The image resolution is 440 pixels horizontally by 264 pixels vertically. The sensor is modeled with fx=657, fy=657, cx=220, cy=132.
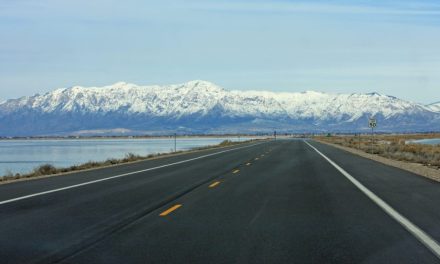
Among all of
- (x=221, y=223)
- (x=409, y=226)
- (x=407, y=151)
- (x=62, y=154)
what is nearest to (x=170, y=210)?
(x=221, y=223)

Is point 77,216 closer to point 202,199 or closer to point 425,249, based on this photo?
point 202,199

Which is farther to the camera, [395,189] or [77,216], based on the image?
[395,189]

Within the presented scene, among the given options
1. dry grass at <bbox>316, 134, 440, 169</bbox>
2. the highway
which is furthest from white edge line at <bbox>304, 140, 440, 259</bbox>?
dry grass at <bbox>316, 134, 440, 169</bbox>

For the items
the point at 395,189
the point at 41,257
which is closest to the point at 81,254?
the point at 41,257

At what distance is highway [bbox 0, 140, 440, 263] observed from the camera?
845 cm

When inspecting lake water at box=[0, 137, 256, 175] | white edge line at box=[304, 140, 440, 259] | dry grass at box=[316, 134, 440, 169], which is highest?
white edge line at box=[304, 140, 440, 259]

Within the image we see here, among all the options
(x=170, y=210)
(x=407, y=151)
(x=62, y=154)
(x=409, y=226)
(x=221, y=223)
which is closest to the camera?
(x=409, y=226)

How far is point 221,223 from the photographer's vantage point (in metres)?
11.0

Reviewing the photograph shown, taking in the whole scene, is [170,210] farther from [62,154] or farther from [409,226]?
[62,154]

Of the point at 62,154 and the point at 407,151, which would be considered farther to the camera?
the point at 62,154

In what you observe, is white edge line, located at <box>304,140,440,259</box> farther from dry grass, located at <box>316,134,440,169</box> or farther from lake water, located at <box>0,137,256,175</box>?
→ lake water, located at <box>0,137,256,175</box>

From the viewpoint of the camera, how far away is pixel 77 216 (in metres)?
12.0

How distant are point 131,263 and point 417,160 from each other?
3012 cm

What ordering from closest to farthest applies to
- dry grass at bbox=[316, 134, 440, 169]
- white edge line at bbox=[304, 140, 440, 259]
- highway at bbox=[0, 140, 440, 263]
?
highway at bbox=[0, 140, 440, 263]
white edge line at bbox=[304, 140, 440, 259]
dry grass at bbox=[316, 134, 440, 169]
